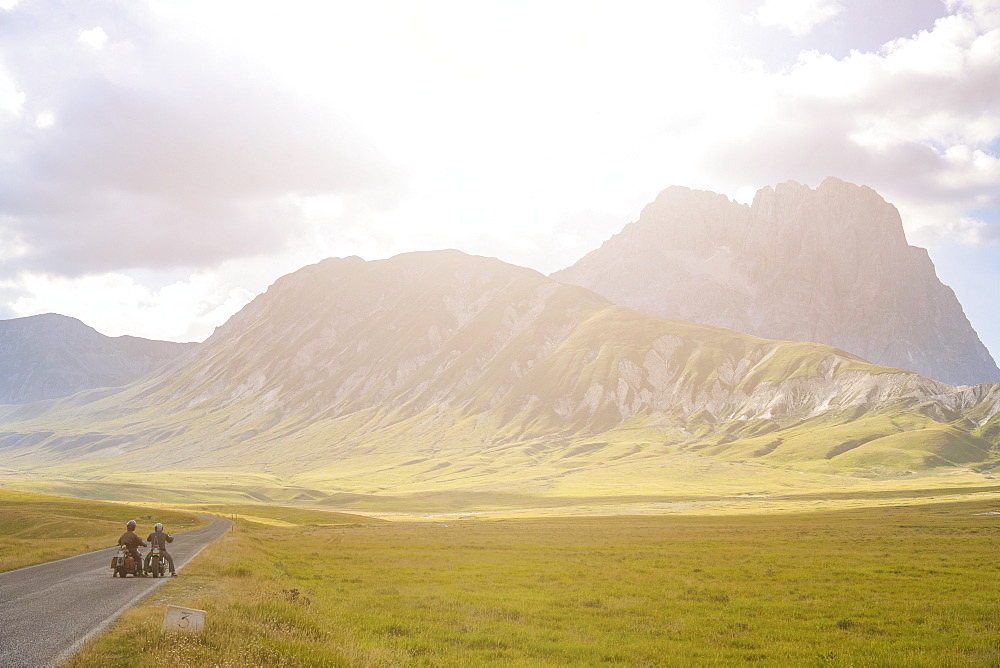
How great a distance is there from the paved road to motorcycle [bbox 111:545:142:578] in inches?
15.1

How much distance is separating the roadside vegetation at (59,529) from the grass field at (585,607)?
952 cm

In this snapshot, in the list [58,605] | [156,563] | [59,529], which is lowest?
[59,529]

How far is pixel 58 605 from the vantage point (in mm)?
20375

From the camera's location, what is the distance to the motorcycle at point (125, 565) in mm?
28375

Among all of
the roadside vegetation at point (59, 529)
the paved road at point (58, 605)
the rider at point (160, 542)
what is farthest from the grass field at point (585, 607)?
the roadside vegetation at point (59, 529)

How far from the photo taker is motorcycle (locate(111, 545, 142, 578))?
93.1 feet

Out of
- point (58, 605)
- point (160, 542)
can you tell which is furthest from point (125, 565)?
point (58, 605)

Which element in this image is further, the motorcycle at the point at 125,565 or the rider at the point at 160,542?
the rider at the point at 160,542

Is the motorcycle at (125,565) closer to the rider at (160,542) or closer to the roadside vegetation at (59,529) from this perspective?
the rider at (160,542)

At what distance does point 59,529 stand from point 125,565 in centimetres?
4083

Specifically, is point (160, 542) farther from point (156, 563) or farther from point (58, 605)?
point (58, 605)

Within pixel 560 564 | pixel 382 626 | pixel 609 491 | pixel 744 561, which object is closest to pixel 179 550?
pixel 560 564

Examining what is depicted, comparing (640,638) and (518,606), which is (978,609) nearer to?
(640,638)

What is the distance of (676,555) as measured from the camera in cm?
4591
